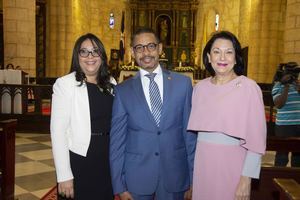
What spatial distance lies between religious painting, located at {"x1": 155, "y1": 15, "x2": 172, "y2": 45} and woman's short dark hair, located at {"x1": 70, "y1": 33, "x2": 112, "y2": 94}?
2013 centimetres

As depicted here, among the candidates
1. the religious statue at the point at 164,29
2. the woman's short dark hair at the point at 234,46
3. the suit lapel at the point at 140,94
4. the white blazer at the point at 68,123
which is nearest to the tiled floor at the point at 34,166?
the white blazer at the point at 68,123

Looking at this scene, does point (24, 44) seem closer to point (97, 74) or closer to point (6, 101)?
point (6, 101)

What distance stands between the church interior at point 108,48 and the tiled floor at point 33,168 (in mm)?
13

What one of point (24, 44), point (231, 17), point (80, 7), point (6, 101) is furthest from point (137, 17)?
point (6, 101)

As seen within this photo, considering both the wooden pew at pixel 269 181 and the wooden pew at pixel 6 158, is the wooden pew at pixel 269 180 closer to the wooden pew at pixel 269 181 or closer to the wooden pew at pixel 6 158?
the wooden pew at pixel 269 181

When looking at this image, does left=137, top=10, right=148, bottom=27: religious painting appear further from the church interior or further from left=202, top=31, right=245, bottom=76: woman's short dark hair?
left=202, top=31, right=245, bottom=76: woman's short dark hair

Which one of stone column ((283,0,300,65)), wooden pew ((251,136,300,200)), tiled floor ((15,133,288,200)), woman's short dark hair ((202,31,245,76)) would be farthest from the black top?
stone column ((283,0,300,65))

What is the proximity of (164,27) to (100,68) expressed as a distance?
2038 cm

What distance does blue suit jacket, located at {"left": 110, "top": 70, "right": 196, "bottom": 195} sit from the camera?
2.46 metres

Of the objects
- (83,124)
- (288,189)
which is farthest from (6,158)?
(288,189)

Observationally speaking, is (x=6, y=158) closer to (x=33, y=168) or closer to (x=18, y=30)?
(x=33, y=168)

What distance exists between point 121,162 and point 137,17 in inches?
808

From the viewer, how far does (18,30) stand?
1045 cm

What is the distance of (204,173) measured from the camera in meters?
2.35
